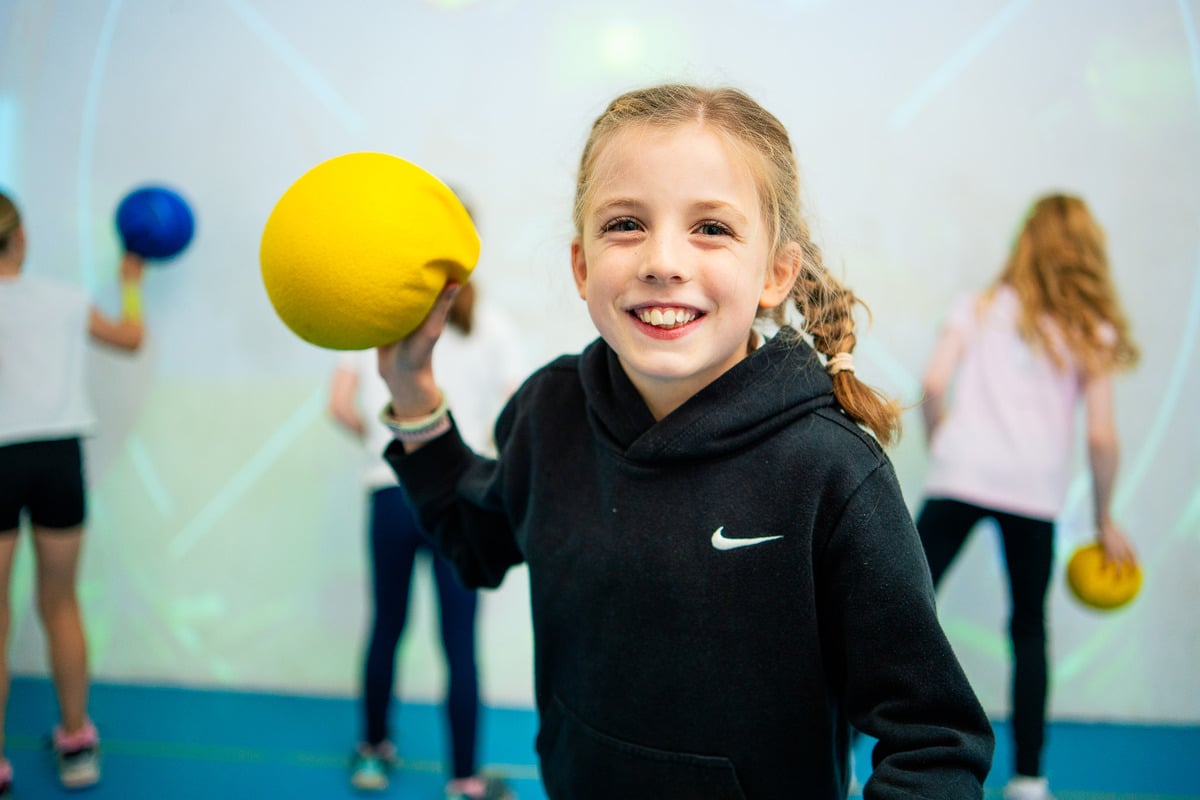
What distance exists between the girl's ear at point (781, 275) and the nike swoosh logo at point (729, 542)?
289mm

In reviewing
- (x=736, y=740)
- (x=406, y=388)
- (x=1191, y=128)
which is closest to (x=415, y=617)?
(x=406, y=388)

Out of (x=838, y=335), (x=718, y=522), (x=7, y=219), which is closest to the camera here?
(x=718, y=522)

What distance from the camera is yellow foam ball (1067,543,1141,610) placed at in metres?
2.30

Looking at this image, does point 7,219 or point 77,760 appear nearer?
point 7,219

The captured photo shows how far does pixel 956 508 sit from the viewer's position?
227 cm

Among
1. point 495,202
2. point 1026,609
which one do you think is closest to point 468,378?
point 495,202

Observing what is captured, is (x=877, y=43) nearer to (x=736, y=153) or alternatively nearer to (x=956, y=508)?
(x=956, y=508)

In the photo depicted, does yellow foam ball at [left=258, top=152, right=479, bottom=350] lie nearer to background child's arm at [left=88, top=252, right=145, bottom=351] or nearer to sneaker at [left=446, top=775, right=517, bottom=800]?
sneaker at [left=446, top=775, right=517, bottom=800]

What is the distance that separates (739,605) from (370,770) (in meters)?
1.81

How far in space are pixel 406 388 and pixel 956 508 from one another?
171 cm

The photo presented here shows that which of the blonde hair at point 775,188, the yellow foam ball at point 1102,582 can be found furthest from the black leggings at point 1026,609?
the blonde hair at point 775,188

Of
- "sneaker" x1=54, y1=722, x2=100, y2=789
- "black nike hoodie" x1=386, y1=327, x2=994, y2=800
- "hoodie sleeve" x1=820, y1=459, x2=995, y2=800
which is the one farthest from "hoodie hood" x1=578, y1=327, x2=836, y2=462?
"sneaker" x1=54, y1=722, x2=100, y2=789

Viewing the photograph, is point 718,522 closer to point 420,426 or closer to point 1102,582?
point 420,426

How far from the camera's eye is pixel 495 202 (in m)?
2.79
